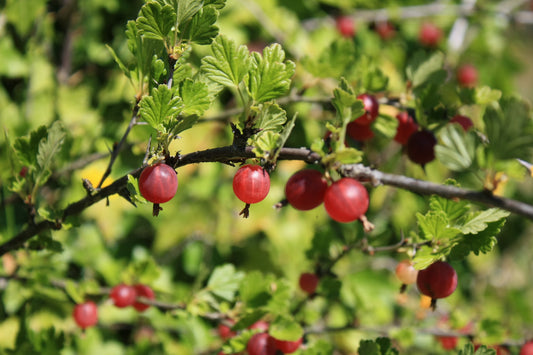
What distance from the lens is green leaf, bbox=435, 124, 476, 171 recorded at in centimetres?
77

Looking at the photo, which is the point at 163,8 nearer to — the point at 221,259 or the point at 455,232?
the point at 455,232

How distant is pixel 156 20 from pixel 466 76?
2459 mm

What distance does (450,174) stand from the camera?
258 centimetres

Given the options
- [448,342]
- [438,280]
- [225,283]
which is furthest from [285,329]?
[448,342]

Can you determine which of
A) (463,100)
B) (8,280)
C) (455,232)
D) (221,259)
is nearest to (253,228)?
(221,259)

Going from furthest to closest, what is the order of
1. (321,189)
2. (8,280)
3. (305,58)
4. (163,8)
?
(8,280), (305,58), (321,189), (163,8)

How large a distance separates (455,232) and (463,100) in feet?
1.38

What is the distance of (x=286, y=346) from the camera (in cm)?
107

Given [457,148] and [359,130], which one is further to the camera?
[359,130]

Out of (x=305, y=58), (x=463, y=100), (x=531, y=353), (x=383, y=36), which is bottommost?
(x=531, y=353)

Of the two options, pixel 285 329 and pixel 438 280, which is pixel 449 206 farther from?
pixel 285 329

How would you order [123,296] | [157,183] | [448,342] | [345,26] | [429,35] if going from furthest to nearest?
[429,35]
[345,26]
[448,342]
[123,296]
[157,183]

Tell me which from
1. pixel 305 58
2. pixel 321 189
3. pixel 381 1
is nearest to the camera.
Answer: pixel 321 189

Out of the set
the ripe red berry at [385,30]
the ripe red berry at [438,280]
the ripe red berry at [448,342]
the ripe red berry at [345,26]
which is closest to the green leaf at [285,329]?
the ripe red berry at [438,280]
